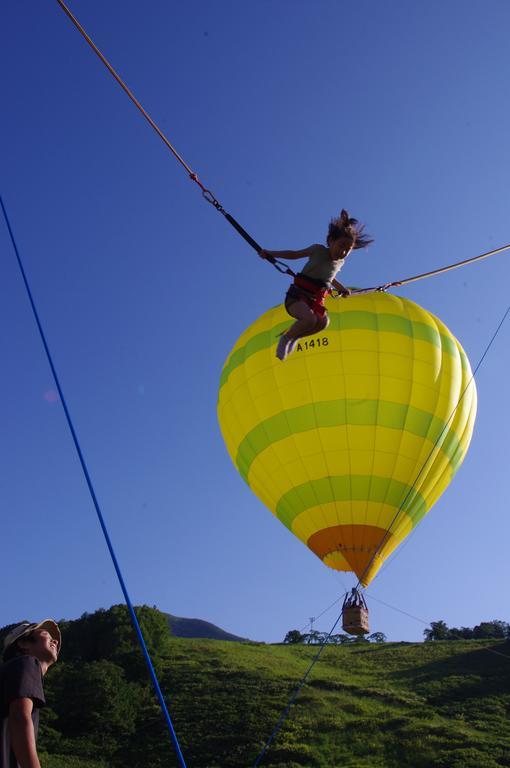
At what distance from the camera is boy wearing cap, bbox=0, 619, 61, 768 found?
2.61 m

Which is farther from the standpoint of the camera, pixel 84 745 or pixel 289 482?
pixel 84 745

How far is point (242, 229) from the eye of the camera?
680 centimetres

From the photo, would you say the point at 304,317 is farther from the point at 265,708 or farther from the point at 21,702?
the point at 265,708

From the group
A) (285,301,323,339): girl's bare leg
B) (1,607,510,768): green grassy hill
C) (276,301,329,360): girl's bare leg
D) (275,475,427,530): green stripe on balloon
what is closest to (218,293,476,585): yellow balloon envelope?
(275,475,427,530): green stripe on balloon

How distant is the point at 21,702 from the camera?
2.66m

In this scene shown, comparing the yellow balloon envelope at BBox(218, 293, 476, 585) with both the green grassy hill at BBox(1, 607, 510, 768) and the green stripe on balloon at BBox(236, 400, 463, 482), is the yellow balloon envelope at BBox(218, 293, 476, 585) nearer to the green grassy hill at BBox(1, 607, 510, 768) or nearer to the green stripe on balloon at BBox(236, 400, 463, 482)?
the green stripe on balloon at BBox(236, 400, 463, 482)

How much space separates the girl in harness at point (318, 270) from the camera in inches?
275

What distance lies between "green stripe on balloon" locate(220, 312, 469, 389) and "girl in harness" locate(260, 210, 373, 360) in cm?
1013

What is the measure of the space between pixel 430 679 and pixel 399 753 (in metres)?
14.8

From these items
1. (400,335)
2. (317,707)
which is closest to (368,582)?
(400,335)

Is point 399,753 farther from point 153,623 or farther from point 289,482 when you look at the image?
point 153,623

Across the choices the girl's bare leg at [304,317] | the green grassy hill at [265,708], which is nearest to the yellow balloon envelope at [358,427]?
the girl's bare leg at [304,317]

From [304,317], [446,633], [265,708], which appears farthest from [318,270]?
[446,633]

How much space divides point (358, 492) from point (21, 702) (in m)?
14.7
